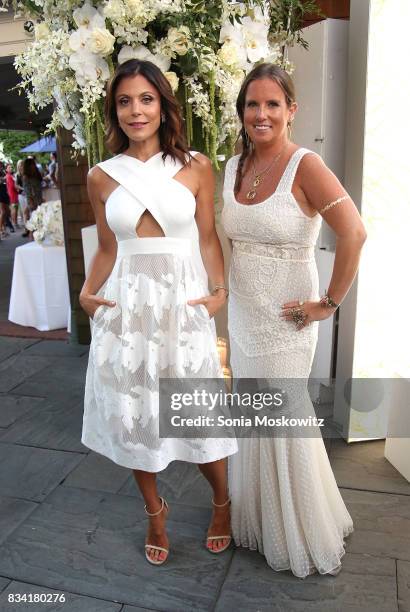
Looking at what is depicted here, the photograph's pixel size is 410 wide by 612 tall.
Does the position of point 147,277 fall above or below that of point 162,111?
below

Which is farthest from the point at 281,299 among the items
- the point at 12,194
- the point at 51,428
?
the point at 12,194

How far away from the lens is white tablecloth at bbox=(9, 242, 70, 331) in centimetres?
505

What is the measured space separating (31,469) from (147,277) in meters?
1.58

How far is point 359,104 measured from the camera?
8.50 ft

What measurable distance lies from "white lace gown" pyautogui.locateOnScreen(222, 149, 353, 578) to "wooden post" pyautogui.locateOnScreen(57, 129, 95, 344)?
284 cm

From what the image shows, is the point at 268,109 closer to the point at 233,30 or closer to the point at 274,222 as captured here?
the point at 274,222

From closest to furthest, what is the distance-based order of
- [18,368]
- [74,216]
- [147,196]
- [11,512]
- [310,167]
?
[310,167] < [147,196] < [11,512] < [18,368] < [74,216]

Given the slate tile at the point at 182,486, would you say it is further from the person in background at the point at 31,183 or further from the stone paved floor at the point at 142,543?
the person in background at the point at 31,183

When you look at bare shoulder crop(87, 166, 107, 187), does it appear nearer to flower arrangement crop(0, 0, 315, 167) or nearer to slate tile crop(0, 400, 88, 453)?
flower arrangement crop(0, 0, 315, 167)

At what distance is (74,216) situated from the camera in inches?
181

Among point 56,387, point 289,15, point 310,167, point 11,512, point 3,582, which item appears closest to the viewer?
point 310,167

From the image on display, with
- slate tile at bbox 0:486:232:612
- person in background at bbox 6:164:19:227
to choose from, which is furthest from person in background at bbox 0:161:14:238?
slate tile at bbox 0:486:232:612

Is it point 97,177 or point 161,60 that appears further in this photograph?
point 161,60

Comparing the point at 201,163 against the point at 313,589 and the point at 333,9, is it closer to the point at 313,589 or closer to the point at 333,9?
the point at 313,589
